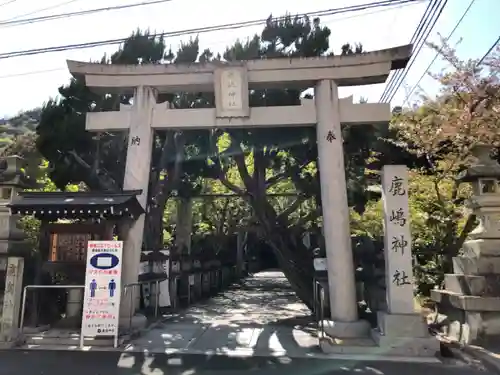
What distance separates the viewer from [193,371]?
6.56 m

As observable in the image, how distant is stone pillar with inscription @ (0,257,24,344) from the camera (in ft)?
26.5

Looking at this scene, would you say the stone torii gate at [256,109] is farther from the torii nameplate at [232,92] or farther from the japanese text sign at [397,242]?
the japanese text sign at [397,242]

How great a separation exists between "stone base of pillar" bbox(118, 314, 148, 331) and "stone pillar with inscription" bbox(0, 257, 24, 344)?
1.99 m

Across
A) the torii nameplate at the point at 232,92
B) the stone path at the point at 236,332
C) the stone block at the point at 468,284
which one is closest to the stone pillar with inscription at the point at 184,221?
the stone path at the point at 236,332

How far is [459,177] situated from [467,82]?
3.66m

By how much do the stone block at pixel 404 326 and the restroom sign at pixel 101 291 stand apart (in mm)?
4978

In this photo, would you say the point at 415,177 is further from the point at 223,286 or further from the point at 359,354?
the point at 223,286

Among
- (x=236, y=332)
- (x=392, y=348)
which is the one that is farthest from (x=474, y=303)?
(x=236, y=332)

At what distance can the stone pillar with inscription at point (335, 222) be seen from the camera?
28.3ft

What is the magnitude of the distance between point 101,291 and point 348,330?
4.86m

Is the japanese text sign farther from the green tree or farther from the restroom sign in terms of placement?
the restroom sign

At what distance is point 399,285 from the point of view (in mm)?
7898

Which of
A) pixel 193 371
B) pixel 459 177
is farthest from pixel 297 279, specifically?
pixel 193 371

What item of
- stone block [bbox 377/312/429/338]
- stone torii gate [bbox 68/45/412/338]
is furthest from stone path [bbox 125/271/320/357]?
stone block [bbox 377/312/429/338]
